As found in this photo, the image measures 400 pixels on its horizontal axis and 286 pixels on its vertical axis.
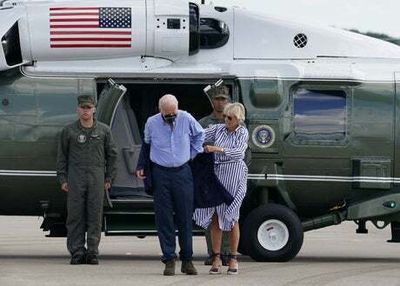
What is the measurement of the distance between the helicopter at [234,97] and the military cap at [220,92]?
29 cm

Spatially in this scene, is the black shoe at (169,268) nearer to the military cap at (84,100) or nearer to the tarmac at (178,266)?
the tarmac at (178,266)

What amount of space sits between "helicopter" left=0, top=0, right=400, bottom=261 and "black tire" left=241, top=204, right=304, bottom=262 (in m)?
0.01

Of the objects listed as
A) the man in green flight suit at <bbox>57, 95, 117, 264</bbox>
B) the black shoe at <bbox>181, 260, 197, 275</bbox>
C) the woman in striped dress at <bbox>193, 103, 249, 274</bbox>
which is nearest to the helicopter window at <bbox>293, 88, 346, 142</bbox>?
the woman in striped dress at <bbox>193, 103, 249, 274</bbox>

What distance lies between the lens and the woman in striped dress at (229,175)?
13680mm

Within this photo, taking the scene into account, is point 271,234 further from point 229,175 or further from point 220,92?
point 220,92

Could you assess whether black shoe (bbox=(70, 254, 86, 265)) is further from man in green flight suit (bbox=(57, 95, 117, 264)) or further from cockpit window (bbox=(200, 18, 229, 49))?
cockpit window (bbox=(200, 18, 229, 49))

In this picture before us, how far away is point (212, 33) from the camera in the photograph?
51.8ft

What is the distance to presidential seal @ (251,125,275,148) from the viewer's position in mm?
15594

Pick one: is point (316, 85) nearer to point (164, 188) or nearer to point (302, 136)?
point (302, 136)

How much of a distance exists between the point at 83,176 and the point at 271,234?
7.75 feet

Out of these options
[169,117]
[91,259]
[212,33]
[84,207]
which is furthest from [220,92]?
[91,259]

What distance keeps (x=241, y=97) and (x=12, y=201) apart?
9.60ft

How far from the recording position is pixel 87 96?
14.7 m

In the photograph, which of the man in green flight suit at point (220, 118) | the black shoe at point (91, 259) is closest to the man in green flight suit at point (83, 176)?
the black shoe at point (91, 259)
